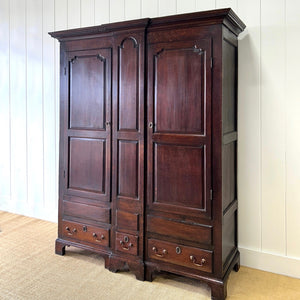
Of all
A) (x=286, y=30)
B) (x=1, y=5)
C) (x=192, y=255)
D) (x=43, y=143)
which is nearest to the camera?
(x=192, y=255)

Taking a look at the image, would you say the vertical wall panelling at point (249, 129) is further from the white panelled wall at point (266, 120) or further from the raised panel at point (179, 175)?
the raised panel at point (179, 175)

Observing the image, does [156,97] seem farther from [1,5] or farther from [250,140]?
[1,5]

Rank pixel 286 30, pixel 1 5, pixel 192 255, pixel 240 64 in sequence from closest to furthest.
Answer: pixel 192 255, pixel 286 30, pixel 240 64, pixel 1 5

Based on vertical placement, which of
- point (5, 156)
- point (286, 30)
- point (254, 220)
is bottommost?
point (254, 220)

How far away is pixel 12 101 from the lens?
12.4ft

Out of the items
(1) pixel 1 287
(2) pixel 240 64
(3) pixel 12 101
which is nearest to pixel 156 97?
(2) pixel 240 64

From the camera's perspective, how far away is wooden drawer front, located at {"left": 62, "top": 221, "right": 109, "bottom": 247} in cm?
254

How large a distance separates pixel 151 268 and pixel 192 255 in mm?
349

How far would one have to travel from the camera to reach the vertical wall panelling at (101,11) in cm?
313

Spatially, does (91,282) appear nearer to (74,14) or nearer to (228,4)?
(228,4)

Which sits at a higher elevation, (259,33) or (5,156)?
(259,33)

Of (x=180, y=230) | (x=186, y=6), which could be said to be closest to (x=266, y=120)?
(x=180, y=230)

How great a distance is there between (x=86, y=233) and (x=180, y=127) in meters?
1.22

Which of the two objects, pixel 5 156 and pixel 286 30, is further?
pixel 5 156
